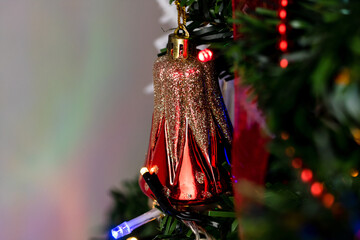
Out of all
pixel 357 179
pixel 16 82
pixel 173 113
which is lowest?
pixel 357 179

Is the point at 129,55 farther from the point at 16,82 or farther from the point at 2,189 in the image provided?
the point at 2,189

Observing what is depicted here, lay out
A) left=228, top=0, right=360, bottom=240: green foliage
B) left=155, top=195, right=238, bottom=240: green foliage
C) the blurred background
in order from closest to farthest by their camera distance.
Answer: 1. left=228, top=0, right=360, bottom=240: green foliage
2. left=155, top=195, right=238, bottom=240: green foliage
3. the blurred background

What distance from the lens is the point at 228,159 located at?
0.43m

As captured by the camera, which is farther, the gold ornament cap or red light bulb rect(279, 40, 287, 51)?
the gold ornament cap

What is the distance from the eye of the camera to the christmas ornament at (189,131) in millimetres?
417

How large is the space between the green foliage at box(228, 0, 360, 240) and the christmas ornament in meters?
0.18

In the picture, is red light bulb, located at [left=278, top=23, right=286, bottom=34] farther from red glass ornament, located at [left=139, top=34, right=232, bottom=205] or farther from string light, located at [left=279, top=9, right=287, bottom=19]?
red glass ornament, located at [left=139, top=34, right=232, bottom=205]

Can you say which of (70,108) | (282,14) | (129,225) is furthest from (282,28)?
(70,108)

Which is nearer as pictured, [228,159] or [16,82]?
[228,159]

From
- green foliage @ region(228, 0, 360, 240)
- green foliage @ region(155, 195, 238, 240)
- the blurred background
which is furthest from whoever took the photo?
the blurred background

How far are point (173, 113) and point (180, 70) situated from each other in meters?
0.05

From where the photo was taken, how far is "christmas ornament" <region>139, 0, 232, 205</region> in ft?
1.37

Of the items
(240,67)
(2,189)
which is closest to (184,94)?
(240,67)

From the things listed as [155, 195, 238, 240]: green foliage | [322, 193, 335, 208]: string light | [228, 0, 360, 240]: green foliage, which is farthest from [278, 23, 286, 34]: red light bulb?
[155, 195, 238, 240]: green foliage
